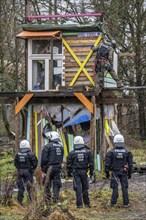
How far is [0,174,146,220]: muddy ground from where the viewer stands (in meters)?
11.4

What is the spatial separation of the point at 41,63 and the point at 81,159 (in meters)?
7.47

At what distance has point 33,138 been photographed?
73.6 feet

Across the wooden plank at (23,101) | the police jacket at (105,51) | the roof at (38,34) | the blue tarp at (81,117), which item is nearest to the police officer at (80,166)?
the police jacket at (105,51)

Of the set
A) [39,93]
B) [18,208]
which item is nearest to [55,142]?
[18,208]

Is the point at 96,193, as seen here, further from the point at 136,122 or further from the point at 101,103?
the point at 136,122

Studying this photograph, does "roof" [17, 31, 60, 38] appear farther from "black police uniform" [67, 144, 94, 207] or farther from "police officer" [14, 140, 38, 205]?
"black police uniform" [67, 144, 94, 207]

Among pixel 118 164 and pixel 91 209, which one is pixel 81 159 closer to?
pixel 118 164

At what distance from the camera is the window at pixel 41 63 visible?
2173 cm

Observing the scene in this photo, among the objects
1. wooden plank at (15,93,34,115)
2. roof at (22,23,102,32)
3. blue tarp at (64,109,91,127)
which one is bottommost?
blue tarp at (64,109,91,127)

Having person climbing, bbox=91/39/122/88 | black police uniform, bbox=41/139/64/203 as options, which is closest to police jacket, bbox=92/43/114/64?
person climbing, bbox=91/39/122/88

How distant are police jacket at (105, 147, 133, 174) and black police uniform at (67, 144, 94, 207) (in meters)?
0.49

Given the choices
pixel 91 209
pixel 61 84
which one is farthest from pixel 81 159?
pixel 61 84

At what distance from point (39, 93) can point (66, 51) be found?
206 cm

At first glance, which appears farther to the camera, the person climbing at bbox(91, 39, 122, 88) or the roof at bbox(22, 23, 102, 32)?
the roof at bbox(22, 23, 102, 32)
